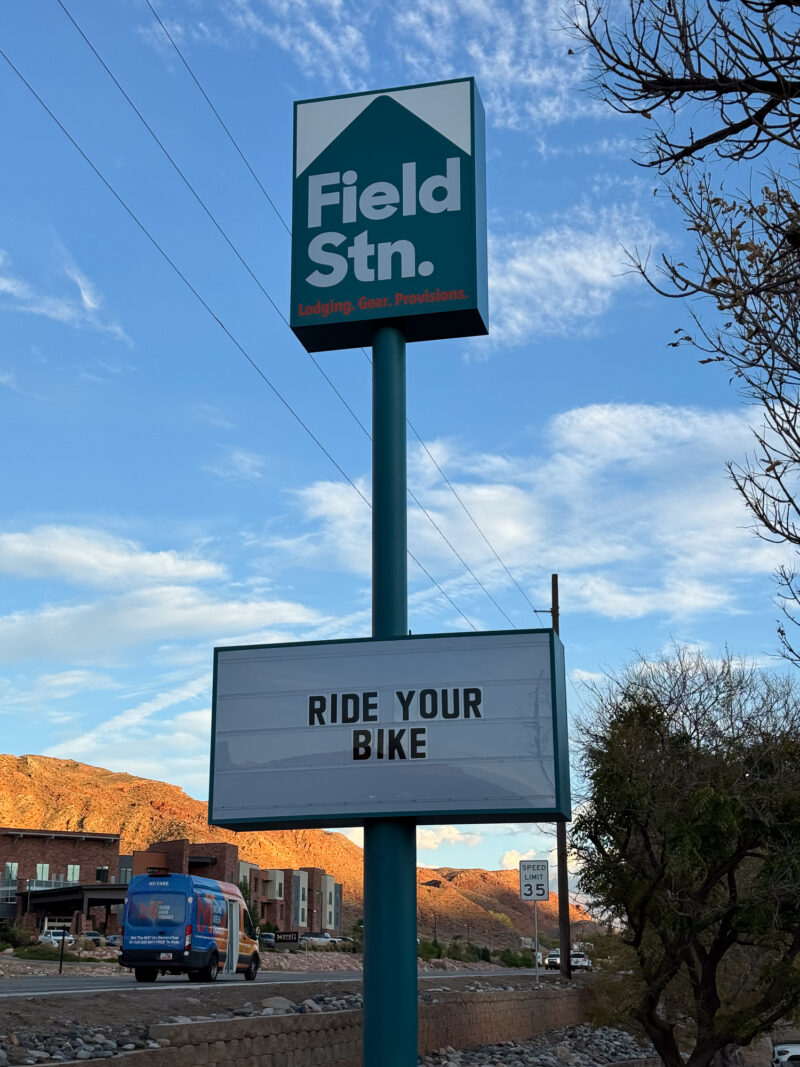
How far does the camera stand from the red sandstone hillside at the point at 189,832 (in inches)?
5246

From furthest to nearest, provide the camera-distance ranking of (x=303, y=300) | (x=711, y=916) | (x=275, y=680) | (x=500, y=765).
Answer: (x=711, y=916) → (x=303, y=300) → (x=275, y=680) → (x=500, y=765)

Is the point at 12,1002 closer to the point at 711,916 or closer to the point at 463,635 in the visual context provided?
the point at 463,635

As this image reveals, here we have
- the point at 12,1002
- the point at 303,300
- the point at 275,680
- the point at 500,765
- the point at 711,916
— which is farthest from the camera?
the point at 711,916

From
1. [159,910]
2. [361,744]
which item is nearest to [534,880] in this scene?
[159,910]

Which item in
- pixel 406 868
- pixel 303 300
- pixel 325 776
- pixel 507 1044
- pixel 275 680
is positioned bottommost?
pixel 507 1044

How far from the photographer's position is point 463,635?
518 inches

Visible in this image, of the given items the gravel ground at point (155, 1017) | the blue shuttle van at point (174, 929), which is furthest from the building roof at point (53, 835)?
the blue shuttle van at point (174, 929)

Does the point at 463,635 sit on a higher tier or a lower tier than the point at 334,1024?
higher

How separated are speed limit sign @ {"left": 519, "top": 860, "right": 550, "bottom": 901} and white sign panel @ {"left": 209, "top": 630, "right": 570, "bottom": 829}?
69.0 ft

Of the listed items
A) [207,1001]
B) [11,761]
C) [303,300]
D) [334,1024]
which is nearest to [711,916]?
[334,1024]

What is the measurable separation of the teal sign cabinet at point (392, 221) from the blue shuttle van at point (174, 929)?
59.2 feet

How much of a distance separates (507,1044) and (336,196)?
22.3m

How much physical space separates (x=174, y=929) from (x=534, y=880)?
9.89m

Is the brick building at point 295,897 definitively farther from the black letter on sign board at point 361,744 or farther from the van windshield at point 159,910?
the black letter on sign board at point 361,744
